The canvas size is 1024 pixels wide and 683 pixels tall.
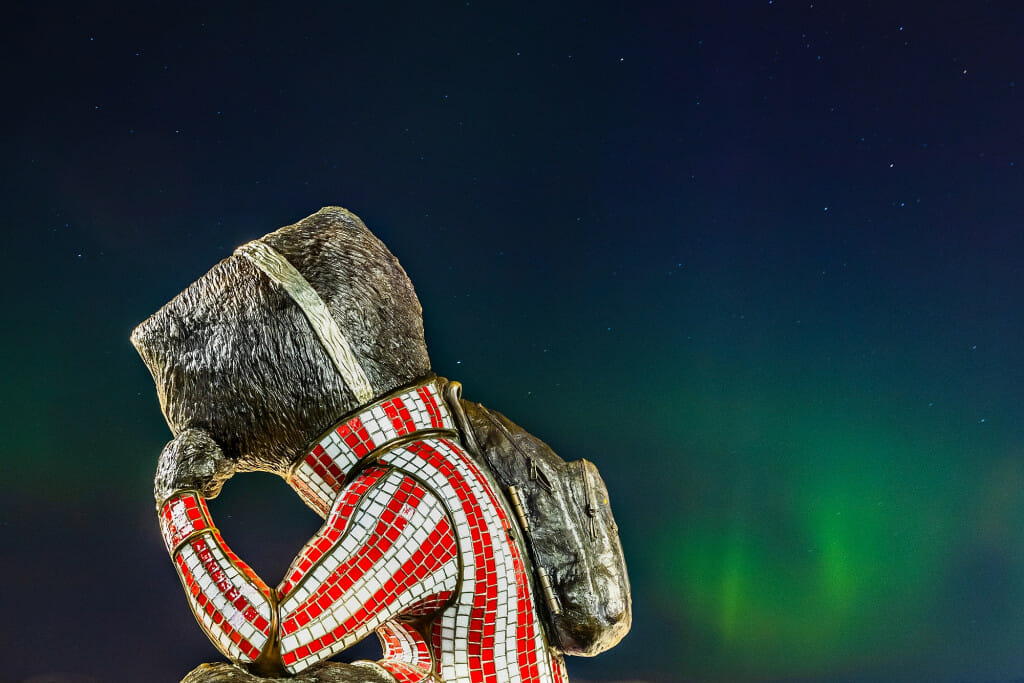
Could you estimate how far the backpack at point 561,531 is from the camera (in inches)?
66.8

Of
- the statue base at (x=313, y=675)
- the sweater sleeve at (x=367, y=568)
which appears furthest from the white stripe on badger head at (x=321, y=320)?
the statue base at (x=313, y=675)

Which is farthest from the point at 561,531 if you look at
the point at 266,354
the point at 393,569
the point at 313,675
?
the point at 266,354

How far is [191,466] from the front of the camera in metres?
1.48

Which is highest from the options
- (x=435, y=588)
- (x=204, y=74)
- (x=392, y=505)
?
(x=204, y=74)

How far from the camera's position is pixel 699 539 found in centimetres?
259

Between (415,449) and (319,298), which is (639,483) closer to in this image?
(415,449)

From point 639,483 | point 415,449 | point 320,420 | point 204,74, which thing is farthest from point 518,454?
point 204,74

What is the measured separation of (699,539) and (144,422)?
152 centimetres

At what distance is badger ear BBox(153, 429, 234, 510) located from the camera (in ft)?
4.82

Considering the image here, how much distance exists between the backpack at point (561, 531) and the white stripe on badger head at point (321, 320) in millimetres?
211

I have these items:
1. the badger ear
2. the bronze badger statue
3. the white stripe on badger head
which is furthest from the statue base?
the white stripe on badger head

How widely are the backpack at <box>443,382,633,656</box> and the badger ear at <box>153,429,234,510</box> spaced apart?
43 cm

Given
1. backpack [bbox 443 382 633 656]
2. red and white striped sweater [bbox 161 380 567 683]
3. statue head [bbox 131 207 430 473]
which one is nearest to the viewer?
red and white striped sweater [bbox 161 380 567 683]

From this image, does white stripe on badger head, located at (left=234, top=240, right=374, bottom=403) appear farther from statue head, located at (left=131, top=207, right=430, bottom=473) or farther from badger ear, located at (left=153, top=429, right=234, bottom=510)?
badger ear, located at (left=153, top=429, right=234, bottom=510)
